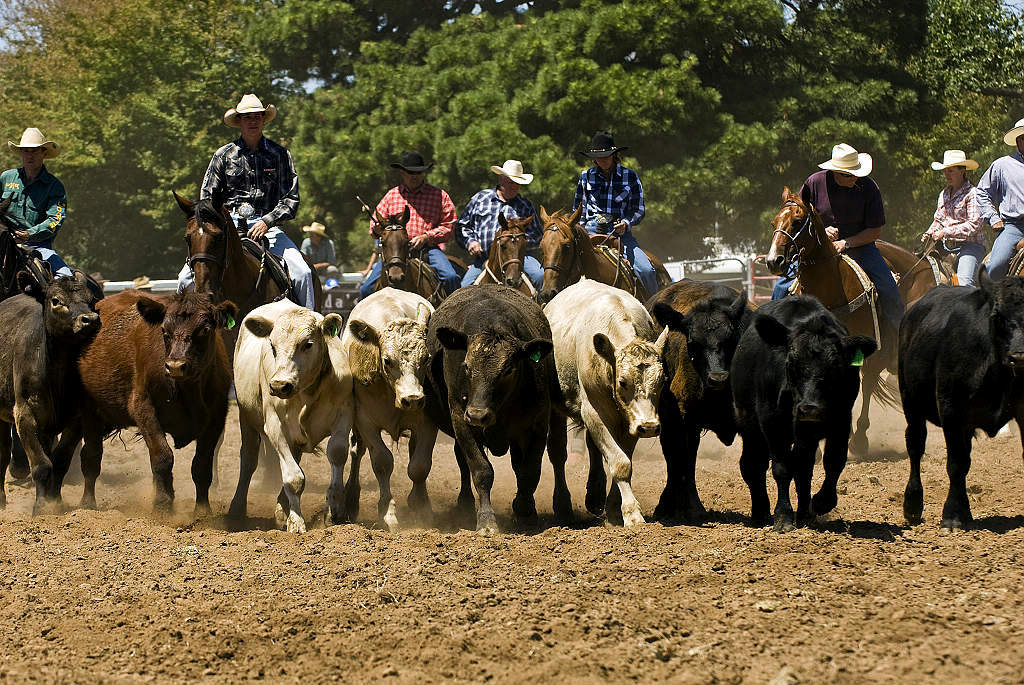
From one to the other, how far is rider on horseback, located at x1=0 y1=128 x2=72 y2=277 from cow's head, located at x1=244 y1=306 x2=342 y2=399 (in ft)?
11.3

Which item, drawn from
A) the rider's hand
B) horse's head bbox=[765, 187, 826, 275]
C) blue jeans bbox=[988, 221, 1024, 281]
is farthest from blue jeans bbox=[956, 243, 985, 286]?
the rider's hand

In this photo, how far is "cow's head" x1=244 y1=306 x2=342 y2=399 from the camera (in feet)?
26.0

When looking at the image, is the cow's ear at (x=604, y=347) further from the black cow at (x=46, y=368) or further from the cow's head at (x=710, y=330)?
the black cow at (x=46, y=368)

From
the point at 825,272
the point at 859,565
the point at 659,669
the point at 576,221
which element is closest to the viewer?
the point at 659,669

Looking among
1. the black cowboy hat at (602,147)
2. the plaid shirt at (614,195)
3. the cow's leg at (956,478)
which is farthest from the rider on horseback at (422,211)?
the cow's leg at (956,478)

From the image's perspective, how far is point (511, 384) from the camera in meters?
7.73

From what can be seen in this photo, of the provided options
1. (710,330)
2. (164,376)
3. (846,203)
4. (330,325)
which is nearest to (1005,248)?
(846,203)

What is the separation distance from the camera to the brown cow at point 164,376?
8359mm

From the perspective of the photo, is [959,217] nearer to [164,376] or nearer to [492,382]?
[492,382]

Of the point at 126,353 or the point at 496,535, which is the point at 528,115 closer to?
the point at 126,353

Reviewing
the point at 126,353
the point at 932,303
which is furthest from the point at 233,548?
the point at 932,303

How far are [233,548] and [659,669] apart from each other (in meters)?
2.96

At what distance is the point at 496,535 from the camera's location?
7449mm

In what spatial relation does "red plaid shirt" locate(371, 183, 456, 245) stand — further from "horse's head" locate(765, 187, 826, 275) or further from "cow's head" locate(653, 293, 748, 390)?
"cow's head" locate(653, 293, 748, 390)
